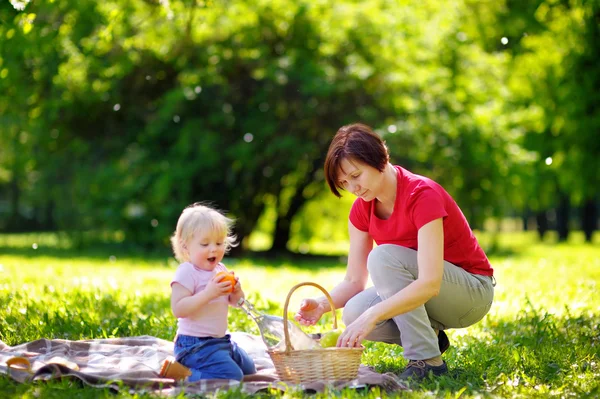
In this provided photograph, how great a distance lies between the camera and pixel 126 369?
3.92 meters

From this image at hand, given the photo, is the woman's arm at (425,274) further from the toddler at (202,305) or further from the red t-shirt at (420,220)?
the toddler at (202,305)

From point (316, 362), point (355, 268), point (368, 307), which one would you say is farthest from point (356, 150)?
point (316, 362)

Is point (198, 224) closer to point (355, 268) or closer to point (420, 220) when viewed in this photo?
point (355, 268)

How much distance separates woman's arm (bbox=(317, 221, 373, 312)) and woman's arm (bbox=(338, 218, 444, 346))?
617mm

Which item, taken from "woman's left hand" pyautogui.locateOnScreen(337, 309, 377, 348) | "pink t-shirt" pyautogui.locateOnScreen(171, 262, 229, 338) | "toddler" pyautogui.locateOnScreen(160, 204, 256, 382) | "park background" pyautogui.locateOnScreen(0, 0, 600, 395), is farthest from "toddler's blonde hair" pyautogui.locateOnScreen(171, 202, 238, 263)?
"park background" pyautogui.locateOnScreen(0, 0, 600, 395)

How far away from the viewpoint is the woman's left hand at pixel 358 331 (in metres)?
3.60

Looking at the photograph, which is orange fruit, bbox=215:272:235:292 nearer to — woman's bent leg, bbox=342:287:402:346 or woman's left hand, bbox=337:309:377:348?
woman's left hand, bbox=337:309:377:348

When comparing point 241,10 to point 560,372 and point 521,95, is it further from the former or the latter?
point 560,372

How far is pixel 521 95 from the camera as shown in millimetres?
18734

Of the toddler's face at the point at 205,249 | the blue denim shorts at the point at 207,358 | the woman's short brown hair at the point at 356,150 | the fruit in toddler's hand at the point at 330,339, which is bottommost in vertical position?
the blue denim shorts at the point at 207,358

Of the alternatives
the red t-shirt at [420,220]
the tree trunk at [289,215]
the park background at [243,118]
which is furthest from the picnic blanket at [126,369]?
the tree trunk at [289,215]

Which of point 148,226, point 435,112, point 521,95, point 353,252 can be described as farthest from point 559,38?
point 353,252

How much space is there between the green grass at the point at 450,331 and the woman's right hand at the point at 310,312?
53cm

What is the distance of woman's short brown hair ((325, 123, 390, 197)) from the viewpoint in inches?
152
